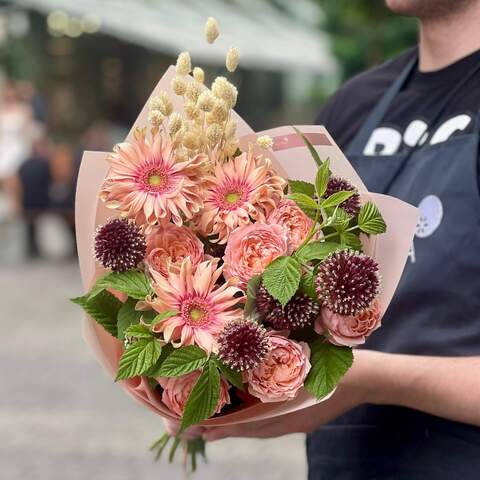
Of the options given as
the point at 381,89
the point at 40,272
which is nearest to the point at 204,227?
the point at 381,89

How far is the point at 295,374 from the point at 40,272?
9153 millimetres

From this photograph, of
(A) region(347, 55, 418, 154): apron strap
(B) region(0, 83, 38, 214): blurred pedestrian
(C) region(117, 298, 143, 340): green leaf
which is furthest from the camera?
(B) region(0, 83, 38, 214): blurred pedestrian

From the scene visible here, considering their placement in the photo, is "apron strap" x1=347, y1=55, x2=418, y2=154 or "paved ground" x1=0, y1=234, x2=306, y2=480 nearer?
"apron strap" x1=347, y1=55, x2=418, y2=154

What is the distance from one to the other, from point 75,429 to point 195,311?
422cm

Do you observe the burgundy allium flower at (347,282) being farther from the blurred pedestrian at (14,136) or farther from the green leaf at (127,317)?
the blurred pedestrian at (14,136)

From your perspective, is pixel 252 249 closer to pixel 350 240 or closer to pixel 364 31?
pixel 350 240

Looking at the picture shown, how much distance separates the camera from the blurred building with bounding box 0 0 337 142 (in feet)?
62.3

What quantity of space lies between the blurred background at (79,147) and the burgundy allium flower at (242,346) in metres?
3.56

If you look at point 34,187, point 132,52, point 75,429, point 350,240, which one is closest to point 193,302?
point 350,240

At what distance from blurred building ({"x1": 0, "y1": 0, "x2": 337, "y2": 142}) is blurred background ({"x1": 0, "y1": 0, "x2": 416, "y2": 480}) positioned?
0.04 meters

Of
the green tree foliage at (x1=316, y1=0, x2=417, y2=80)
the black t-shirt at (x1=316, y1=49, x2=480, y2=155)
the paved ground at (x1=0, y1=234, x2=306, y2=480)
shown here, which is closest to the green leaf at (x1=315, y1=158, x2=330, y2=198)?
the black t-shirt at (x1=316, y1=49, x2=480, y2=155)

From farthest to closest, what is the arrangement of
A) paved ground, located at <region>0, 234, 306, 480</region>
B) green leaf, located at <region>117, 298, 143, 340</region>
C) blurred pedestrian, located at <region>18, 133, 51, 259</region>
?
blurred pedestrian, located at <region>18, 133, 51, 259</region> → paved ground, located at <region>0, 234, 306, 480</region> → green leaf, located at <region>117, 298, 143, 340</region>

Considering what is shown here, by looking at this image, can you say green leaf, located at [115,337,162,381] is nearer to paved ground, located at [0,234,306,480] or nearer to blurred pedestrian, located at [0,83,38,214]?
paved ground, located at [0,234,306,480]

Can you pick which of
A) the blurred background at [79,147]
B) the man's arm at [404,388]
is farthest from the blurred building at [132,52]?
the man's arm at [404,388]
